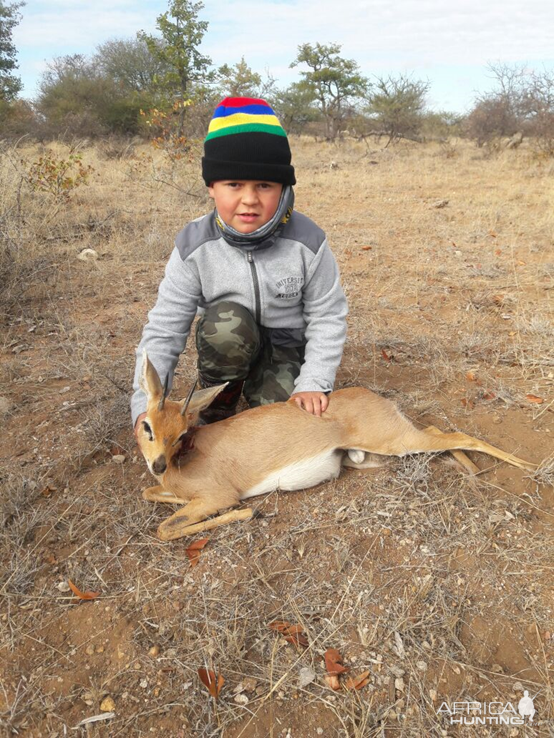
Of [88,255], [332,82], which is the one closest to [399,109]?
[332,82]

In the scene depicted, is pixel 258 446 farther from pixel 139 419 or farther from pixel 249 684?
pixel 249 684

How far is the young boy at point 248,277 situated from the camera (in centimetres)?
259

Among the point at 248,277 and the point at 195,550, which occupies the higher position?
the point at 248,277

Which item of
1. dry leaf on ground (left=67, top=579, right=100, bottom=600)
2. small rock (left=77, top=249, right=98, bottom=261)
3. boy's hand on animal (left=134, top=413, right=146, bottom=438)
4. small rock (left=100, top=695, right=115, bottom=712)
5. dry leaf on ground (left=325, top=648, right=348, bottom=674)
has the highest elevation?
small rock (left=77, top=249, right=98, bottom=261)

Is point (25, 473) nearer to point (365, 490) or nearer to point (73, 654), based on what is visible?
point (73, 654)

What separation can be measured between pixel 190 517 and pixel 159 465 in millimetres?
376

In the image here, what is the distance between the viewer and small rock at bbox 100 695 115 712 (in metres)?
1.81

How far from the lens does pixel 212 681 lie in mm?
1863

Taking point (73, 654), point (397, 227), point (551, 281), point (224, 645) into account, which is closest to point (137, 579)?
point (73, 654)

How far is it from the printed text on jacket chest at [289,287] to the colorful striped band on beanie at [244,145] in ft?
1.97

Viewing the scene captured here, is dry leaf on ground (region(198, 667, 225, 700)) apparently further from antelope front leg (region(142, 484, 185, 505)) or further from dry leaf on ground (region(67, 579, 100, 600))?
antelope front leg (region(142, 484, 185, 505))

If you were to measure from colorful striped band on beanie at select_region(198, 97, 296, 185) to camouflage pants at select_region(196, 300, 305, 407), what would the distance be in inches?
31.2

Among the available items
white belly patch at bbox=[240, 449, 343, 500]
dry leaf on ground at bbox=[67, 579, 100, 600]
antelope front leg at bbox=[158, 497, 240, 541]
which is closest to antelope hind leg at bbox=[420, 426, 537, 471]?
white belly patch at bbox=[240, 449, 343, 500]

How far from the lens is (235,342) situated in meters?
3.05
